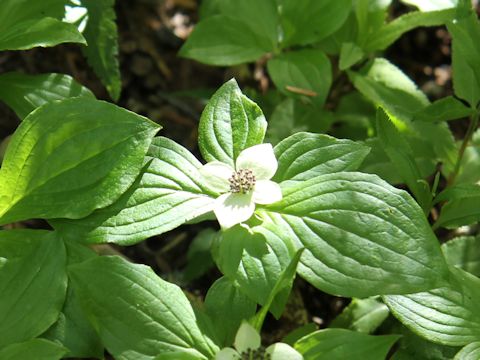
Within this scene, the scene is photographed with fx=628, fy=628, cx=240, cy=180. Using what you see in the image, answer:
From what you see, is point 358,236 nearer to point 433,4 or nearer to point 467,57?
point 467,57

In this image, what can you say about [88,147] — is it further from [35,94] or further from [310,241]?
[310,241]

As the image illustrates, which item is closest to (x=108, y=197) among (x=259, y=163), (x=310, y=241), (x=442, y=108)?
(x=259, y=163)

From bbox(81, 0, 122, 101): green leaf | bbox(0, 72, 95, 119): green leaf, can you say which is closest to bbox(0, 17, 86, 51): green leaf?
bbox(0, 72, 95, 119): green leaf

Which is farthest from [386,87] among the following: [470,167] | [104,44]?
[104,44]

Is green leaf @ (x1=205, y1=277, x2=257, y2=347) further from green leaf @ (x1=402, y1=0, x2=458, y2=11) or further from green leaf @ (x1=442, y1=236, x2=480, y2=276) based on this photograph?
green leaf @ (x1=402, y1=0, x2=458, y2=11)

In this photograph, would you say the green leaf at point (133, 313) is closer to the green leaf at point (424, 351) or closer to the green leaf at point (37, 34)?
the green leaf at point (424, 351)

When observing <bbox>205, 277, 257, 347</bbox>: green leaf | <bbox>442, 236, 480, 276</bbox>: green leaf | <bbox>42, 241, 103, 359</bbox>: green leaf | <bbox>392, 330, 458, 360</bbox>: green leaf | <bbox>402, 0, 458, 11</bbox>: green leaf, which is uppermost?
<bbox>402, 0, 458, 11</bbox>: green leaf
